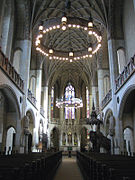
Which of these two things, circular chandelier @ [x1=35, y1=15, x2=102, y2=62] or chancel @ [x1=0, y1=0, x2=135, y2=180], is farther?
chancel @ [x1=0, y1=0, x2=135, y2=180]

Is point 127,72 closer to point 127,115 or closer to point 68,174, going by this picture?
point 127,115

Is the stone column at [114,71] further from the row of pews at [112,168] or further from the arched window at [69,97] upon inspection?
the arched window at [69,97]

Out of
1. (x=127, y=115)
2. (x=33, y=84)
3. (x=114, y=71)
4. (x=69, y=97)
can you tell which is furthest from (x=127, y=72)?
(x=69, y=97)

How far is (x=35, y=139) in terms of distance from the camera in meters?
21.0

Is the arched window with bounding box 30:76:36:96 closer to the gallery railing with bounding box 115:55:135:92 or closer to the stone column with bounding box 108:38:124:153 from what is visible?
the stone column with bounding box 108:38:124:153

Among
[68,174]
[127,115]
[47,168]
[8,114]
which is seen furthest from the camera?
[8,114]

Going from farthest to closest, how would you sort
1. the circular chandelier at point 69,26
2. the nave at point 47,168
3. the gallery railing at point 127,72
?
the circular chandelier at point 69,26
the gallery railing at point 127,72
the nave at point 47,168

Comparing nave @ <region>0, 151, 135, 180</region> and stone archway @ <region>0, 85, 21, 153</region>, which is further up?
stone archway @ <region>0, 85, 21, 153</region>

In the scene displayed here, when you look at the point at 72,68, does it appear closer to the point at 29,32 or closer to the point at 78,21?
the point at 29,32

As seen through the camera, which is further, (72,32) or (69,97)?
(69,97)

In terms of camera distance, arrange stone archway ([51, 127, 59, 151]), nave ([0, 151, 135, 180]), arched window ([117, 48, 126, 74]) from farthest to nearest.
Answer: stone archway ([51, 127, 59, 151]), arched window ([117, 48, 126, 74]), nave ([0, 151, 135, 180])

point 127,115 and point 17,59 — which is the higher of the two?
point 17,59

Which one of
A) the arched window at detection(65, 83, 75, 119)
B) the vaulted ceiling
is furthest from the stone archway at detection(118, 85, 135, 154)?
the arched window at detection(65, 83, 75, 119)

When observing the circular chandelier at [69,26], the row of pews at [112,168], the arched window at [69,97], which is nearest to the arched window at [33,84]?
the circular chandelier at [69,26]
